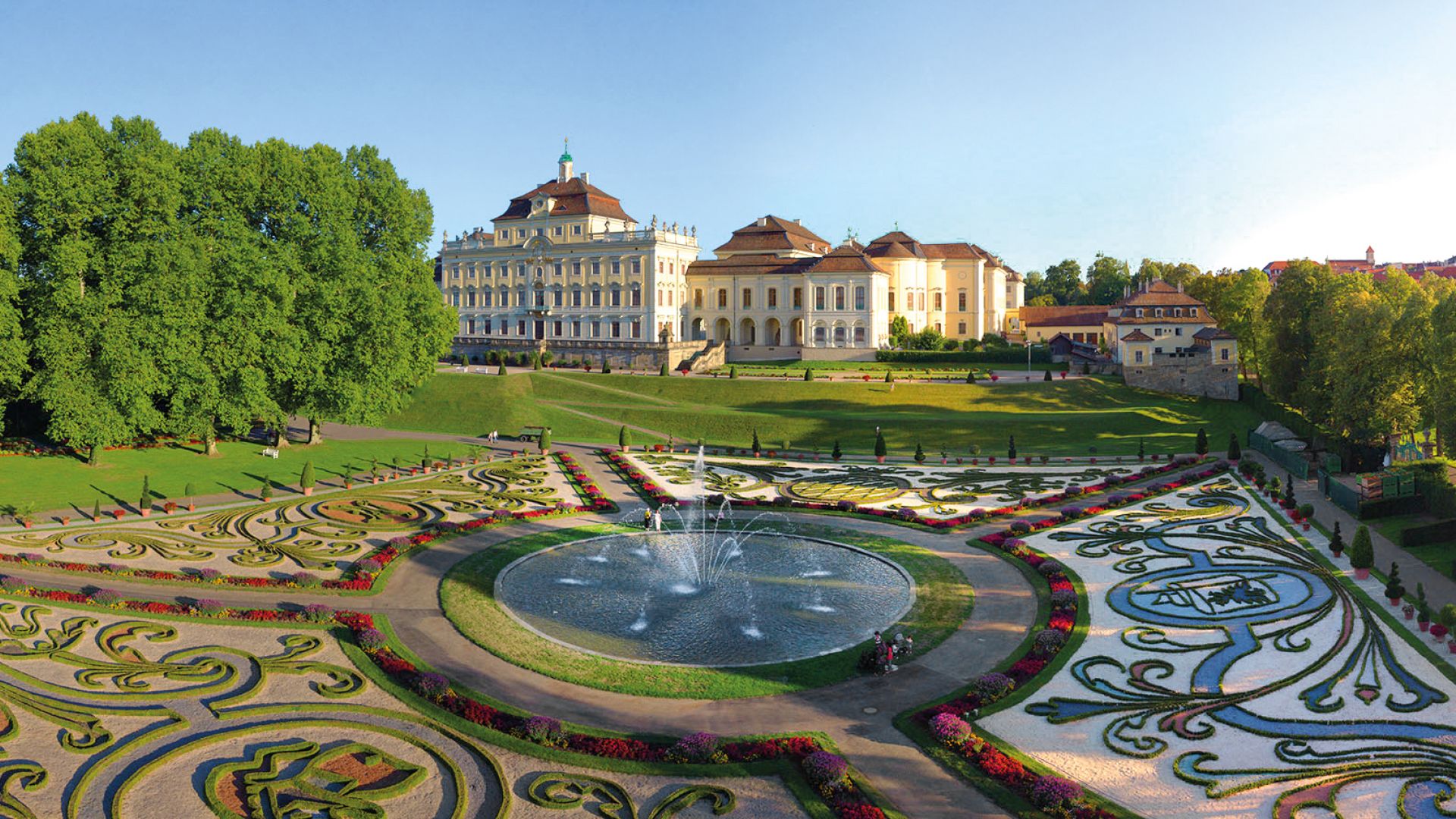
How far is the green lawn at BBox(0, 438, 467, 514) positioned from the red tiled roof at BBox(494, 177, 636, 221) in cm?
5002

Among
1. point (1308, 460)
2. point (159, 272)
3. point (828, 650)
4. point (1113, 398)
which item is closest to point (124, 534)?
point (159, 272)

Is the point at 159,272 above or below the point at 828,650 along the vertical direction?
above

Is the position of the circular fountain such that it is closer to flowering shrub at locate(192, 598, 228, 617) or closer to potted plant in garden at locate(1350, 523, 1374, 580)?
flowering shrub at locate(192, 598, 228, 617)

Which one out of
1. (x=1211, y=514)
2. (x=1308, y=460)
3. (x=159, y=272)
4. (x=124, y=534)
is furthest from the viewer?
(x=1308, y=460)

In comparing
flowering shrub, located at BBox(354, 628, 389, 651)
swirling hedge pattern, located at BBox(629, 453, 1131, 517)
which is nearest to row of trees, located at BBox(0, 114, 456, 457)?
swirling hedge pattern, located at BBox(629, 453, 1131, 517)

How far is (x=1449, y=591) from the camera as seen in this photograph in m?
28.2

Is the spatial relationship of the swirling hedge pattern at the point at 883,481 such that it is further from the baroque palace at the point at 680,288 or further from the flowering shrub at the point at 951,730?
the baroque palace at the point at 680,288

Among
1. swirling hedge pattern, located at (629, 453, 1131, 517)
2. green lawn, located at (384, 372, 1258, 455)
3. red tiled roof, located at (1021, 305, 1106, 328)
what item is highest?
red tiled roof, located at (1021, 305, 1106, 328)

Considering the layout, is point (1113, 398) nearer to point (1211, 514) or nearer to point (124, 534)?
point (1211, 514)

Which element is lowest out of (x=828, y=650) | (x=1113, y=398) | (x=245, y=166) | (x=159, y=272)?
(x=828, y=650)

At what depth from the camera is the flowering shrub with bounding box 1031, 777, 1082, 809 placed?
16.8 metres

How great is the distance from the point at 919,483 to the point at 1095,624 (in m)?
21.1

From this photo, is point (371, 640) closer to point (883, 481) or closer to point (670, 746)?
point (670, 746)

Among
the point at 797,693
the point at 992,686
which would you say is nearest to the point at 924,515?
the point at 992,686
